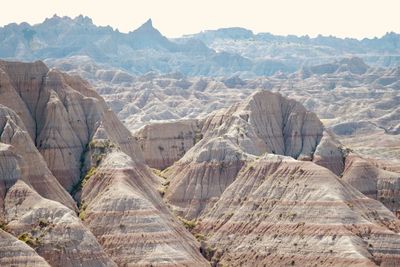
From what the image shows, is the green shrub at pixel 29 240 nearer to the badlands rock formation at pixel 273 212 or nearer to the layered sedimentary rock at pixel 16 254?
the layered sedimentary rock at pixel 16 254

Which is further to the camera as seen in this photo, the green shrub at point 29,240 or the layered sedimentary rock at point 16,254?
the green shrub at point 29,240

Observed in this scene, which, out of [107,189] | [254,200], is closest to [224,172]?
[254,200]

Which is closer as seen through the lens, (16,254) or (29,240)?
(16,254)

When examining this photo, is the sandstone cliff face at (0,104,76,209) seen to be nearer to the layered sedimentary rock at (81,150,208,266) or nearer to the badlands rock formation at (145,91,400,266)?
the layered sedimentary rock at (81,150,208,266)

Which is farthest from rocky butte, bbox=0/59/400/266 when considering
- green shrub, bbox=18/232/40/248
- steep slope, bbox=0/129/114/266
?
green shrub, bbox=18/232/40/248

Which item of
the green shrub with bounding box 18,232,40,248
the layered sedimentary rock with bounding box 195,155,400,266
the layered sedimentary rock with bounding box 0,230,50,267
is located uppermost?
the layered sedimentary rock with bounding box 0,230,50,267

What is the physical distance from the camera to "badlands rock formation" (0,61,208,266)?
450ft

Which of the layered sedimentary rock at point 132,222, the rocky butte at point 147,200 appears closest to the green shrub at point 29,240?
the rocky butte at point 147,200

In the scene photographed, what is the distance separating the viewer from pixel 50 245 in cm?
13562

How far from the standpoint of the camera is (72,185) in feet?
555

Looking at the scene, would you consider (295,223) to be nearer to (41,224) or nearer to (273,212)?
(273,212)

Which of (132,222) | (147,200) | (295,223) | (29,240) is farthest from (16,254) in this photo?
(295,223)

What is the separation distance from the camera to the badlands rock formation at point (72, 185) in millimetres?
137125

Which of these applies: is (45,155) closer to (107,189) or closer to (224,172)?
(107,189)
